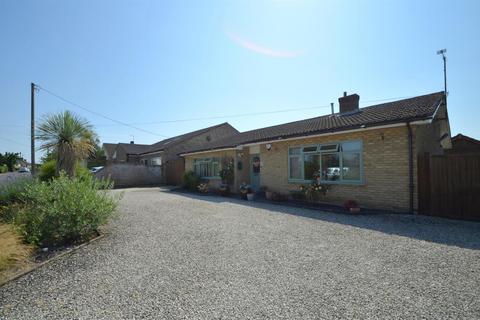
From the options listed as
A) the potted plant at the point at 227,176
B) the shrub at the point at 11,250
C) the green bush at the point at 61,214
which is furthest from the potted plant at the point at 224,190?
the shrub at the point at 11,250

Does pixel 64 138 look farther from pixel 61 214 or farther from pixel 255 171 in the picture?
pixel 255 171

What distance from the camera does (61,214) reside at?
5445 millimetres

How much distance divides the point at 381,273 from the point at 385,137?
6.16 meters

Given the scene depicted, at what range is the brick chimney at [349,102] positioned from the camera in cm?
1404

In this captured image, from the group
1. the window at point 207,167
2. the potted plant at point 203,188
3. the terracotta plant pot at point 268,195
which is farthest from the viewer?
the window at point 207,167

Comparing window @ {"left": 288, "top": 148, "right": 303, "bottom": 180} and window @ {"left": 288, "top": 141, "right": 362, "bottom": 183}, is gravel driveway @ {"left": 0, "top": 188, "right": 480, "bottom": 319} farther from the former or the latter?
window @ {"left": 288, "top": 148, "right": 303, "bottom": 180}

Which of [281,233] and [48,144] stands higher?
[48,144]

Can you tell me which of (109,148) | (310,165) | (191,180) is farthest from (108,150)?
(310,165)

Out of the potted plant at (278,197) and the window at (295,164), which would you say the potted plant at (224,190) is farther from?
the window at (295,164)

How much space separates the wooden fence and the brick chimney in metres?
6.70

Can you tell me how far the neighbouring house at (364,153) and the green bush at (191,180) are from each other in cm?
597

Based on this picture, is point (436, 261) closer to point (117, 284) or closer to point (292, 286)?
point (292, 286)

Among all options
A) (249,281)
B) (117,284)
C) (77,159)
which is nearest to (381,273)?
(249,281)

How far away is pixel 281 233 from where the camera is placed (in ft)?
20.4
